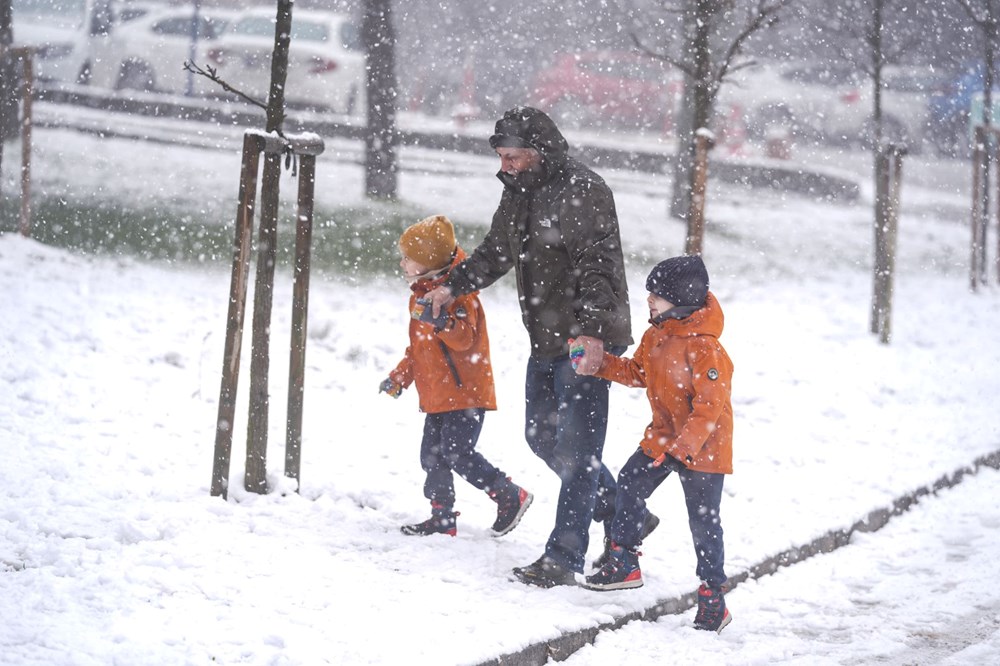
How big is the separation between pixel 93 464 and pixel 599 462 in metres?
2.39

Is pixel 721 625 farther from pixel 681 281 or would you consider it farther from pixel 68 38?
pixel 68 38

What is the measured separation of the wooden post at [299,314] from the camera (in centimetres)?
566

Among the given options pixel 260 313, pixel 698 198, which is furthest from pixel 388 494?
pixel 698 198

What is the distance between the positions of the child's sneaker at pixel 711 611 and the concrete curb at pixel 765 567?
228mm

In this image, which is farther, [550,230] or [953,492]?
[953,492]

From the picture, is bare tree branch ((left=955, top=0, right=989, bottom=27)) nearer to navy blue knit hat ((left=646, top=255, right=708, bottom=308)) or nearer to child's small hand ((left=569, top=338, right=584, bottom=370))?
navy blue knit hat ((left=646, top=255, right=708, bottom=308))

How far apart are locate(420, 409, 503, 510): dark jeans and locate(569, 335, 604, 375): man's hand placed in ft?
2.47

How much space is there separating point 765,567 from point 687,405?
140 centimetres

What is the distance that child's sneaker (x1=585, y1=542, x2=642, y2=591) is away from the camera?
199 inches

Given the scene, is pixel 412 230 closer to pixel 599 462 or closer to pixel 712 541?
pixel 599 462

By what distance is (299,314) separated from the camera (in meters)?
5.71

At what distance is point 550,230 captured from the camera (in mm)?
5043

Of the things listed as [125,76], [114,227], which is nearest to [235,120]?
[125,76]

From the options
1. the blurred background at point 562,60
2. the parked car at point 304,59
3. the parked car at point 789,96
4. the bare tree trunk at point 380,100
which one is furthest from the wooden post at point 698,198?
the parked car at point 789,96
